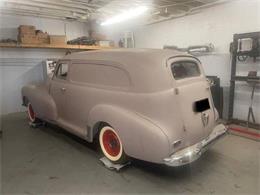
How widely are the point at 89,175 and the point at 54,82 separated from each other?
6.97ft

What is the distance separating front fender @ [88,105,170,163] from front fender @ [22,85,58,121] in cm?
161

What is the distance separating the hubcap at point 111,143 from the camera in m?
3.04

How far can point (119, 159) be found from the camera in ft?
9.80

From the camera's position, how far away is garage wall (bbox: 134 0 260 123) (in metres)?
4.61

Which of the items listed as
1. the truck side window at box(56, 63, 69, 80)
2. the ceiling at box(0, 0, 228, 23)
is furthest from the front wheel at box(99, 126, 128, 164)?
the ceiling at box(0, 0, 228, 23)

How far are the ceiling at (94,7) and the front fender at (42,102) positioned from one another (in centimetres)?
206

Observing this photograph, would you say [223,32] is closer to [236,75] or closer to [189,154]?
[236,75]

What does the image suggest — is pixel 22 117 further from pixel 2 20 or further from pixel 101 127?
pixel 101 127

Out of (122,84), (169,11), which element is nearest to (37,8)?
(169,11)

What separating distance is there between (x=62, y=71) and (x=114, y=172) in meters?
2.31

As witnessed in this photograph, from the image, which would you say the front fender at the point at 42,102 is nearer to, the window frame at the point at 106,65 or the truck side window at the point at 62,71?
the truck side window at the point at 62,71

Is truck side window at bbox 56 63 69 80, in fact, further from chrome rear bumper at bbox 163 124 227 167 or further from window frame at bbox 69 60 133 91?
chrome rear bumper at bbox 163 124 227 167

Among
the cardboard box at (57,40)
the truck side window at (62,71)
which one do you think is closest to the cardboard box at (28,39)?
the cardboard box at (57,40)

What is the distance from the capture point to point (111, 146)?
3.12 m
